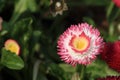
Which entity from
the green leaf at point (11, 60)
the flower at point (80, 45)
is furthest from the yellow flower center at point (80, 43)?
the green leaf at point (11, 60)

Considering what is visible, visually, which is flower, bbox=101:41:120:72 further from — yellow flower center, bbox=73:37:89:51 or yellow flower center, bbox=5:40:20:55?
yellow flower center, bbox=5:40:20:55

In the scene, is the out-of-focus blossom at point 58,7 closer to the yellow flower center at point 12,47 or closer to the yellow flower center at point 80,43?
the yellow flower center at point 12,47

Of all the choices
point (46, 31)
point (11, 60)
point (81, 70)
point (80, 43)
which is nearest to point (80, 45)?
point (80, 43)

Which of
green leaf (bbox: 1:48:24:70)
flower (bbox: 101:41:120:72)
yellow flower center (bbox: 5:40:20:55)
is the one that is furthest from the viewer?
yellow flower center (bbox: 5:40:20:55)

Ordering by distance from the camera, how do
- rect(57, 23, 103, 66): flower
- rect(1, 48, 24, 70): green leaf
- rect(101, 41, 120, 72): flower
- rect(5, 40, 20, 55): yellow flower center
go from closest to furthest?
1. rect(57, 23, 103, 66): flower
2. rect(101, 41, 120, 72): flower
3. rect(1, 48, 24, 70): green leaf
4. rect(5, 40, 20, 55): yellow flower center

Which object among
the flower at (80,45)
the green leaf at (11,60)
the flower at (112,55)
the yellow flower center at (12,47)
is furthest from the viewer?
the yellow flower center at (12,47)

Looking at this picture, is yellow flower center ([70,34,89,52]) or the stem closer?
yellow flower center ([70,34,89,52])

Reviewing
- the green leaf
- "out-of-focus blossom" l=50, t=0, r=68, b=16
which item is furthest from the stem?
"out-of-focus blossom" l=50, t=0, r=68, b=16

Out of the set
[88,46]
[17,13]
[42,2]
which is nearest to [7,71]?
[17,13]

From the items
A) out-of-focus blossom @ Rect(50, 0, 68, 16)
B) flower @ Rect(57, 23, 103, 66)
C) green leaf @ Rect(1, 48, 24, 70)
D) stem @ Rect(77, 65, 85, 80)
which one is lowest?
stem @ Rect(77, 65, 85, 80)
